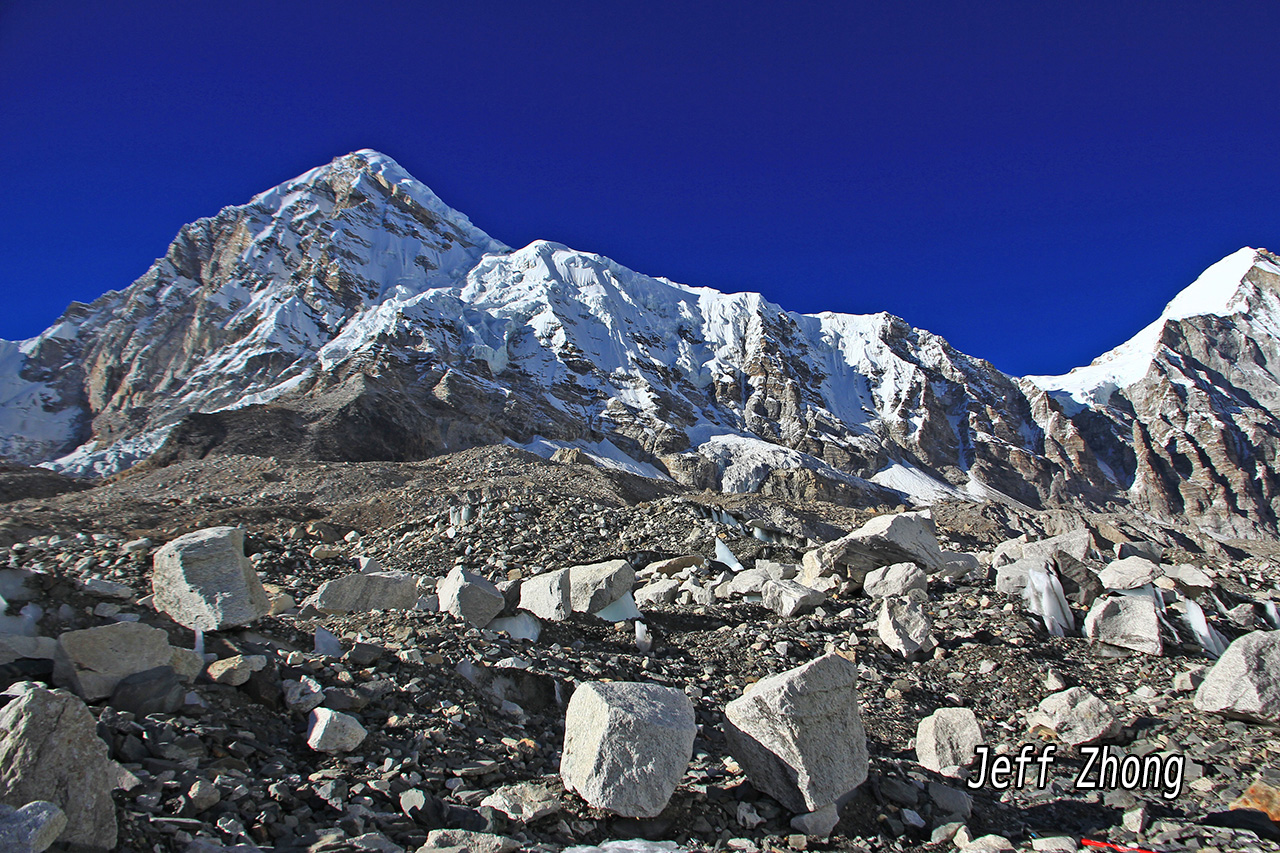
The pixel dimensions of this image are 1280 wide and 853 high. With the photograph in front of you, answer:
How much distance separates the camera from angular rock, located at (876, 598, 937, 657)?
20.3ft

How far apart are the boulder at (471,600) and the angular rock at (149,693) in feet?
8.02

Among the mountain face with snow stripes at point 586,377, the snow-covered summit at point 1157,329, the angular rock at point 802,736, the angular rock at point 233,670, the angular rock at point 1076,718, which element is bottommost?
the angular rock at point 233,670

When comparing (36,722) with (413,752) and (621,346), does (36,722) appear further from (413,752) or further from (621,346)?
(621,346)

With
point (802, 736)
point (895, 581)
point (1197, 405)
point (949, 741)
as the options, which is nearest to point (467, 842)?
point (802, 736)

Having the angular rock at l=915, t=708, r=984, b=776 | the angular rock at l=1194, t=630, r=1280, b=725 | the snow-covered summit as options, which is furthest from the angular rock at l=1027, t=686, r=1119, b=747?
the snow-covered summit

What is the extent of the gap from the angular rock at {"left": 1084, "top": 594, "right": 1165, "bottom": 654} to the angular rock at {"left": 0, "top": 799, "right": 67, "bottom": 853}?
24.6 ft

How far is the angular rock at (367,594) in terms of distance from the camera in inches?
261

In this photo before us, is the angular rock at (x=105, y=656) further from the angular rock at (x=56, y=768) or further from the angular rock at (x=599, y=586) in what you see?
the angular rock at (x=599, y=586)

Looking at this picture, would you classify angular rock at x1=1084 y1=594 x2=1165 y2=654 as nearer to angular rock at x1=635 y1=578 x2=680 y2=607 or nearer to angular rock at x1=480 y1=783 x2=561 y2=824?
angular rock at x1=635 y1=578 x2=680 y2=607

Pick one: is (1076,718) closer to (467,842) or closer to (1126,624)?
(1126,624)

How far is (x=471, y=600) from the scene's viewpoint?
5.87 m

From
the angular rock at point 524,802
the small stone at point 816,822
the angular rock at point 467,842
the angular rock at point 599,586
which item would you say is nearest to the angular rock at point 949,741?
the small stone at point 816,822

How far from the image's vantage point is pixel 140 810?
8.36 ft

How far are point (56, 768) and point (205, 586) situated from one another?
254 cm
